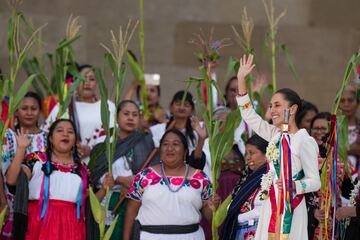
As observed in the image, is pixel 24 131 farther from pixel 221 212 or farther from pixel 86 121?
pixel 221 212

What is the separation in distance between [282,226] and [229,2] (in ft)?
18.4

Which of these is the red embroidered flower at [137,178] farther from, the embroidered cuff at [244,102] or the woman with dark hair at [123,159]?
the embroidered cuff at [244,102]

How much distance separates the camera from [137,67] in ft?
30.3

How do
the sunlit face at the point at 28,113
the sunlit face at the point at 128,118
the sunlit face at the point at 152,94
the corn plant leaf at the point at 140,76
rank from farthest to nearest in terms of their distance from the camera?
1. the sunlit face at the point at 152,94
2. the corn plant leaf at the point at 140,76
3. the sunlit face at the point at 128,118
4. the sunlit face at the point at 28,113

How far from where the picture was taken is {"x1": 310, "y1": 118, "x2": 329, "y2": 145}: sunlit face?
835 cm

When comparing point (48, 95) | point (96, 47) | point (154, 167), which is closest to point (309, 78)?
point (96, 47)

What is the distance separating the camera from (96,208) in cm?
765

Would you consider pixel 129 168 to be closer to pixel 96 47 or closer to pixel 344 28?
pixel 96 47

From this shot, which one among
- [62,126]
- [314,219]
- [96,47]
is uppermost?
[96,47]

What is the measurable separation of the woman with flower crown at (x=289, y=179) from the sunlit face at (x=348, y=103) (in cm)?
273

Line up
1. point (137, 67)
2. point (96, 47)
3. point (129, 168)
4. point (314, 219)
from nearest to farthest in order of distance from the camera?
point (314, 219)
point (129, 168)
point (137, 67)
point (96, 47)

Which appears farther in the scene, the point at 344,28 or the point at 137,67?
the point at 344,28

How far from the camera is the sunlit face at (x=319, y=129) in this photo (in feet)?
27.4

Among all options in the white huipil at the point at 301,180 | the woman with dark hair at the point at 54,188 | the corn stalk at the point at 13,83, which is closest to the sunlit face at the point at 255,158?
the white huipil at the point at 301,180
